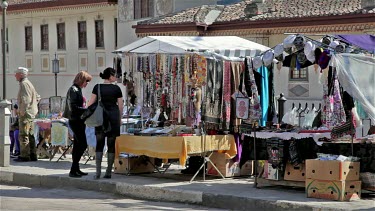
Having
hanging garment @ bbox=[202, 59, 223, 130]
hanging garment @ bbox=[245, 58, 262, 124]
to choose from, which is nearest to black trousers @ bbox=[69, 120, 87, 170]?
hanging garment @ bbox=[202, 59, 223, 130]

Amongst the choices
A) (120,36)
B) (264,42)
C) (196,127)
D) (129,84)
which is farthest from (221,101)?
(120,36)

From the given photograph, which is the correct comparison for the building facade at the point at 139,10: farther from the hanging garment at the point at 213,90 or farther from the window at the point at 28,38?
the hanging garment at the point at 213,90

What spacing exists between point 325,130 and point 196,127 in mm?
2832

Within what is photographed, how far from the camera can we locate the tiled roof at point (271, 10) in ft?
95.0

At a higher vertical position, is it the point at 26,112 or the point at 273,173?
the point at 26,112

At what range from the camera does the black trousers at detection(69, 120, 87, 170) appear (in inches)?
597

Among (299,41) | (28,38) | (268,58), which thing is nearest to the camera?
(299,41)

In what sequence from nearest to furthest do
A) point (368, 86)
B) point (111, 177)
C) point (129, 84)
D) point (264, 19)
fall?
point (368, 86), point (111, 177), point (129, 84), point (264, 19)

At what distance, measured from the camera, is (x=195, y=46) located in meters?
15.5

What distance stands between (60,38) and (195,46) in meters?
28.9

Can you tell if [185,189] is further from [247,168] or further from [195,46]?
[195,46]

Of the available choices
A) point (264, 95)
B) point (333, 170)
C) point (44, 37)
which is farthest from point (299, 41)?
point (44, 37)

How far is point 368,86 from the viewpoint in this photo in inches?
491

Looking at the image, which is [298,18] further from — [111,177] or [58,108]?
[111,177]
